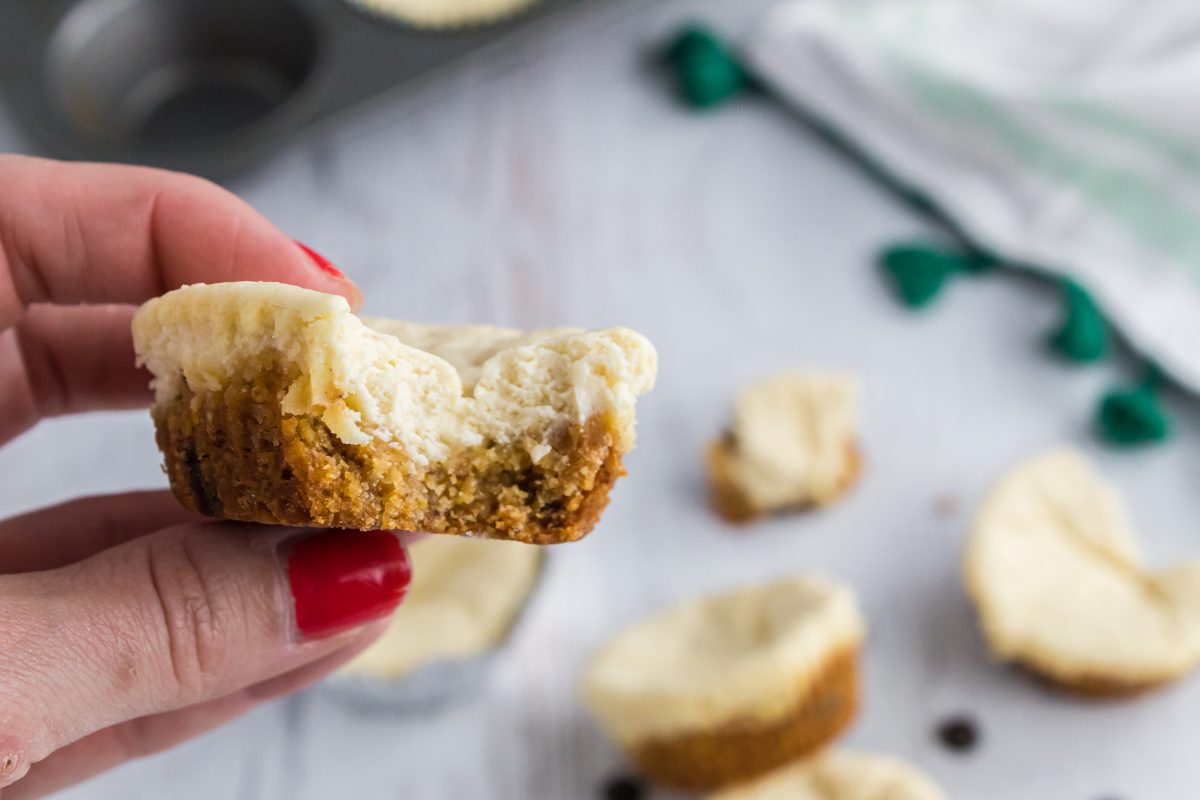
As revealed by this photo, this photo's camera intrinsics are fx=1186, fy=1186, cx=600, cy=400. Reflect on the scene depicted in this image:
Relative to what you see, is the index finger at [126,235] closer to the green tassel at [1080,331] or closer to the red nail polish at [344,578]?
the red nail polish at [344,578]

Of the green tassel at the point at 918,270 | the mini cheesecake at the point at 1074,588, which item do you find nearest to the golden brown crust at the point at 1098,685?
the mini cheesecake at the point at 1074,588

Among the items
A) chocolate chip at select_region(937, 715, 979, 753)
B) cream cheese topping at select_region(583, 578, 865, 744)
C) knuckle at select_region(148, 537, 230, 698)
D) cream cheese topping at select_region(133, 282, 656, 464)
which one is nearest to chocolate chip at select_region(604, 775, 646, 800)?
cream cheese topping at select_region(583, 578, 865, 744)

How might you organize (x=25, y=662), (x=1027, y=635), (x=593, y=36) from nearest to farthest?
(x=25, y=662) → (x=1027, y=635) → (x=593, y=36)

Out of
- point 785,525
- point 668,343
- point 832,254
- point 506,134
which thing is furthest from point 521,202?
point 785,525

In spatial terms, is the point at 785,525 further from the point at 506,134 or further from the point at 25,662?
the point at 25,662

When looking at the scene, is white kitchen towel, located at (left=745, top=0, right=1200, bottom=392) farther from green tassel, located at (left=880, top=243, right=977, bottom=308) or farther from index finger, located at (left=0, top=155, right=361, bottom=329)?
index finger, located at (left=0, top=155, right=361, bottom=329)

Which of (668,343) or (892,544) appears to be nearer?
(892,544)

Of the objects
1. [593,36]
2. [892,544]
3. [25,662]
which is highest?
[25,662]
